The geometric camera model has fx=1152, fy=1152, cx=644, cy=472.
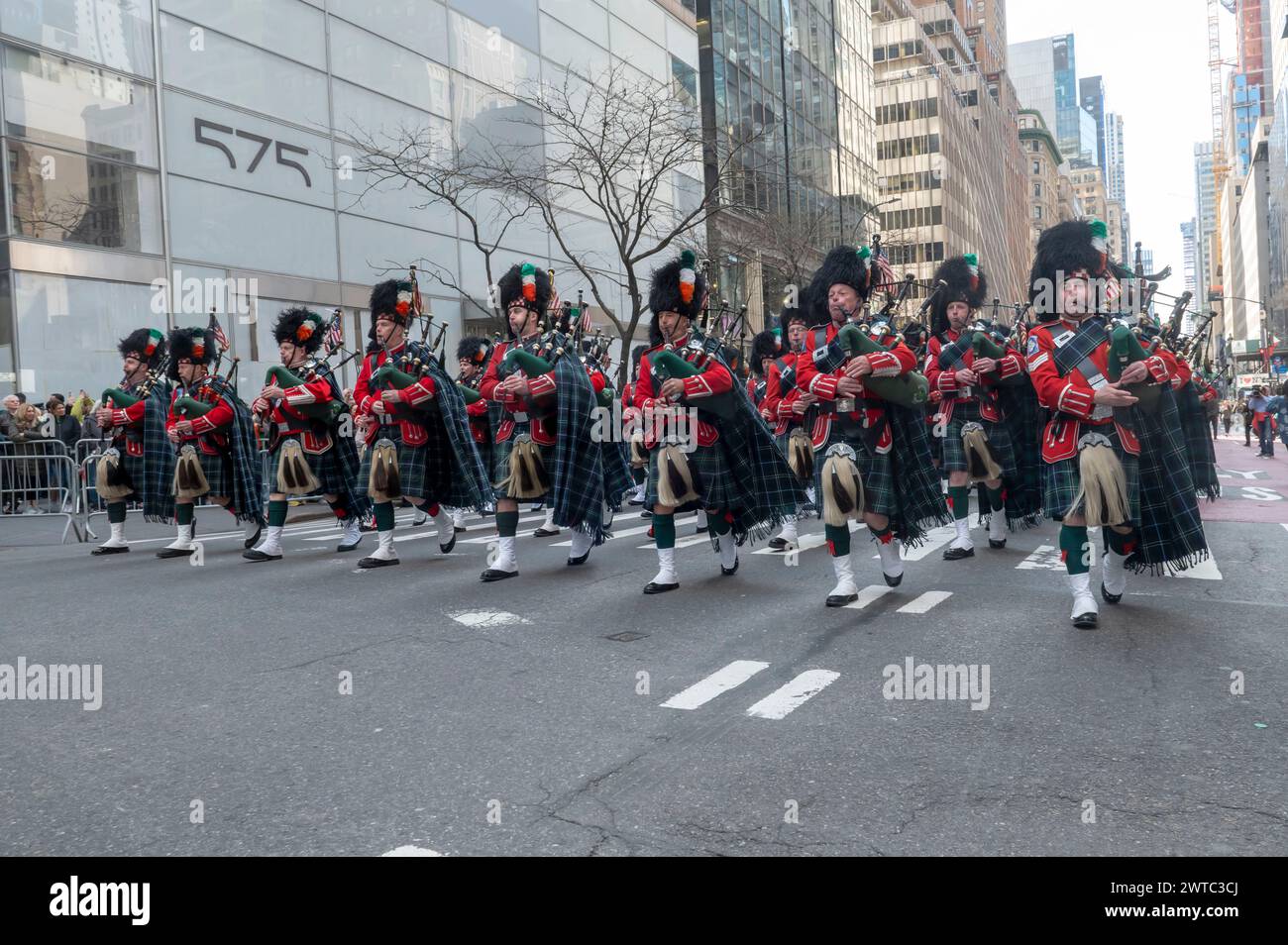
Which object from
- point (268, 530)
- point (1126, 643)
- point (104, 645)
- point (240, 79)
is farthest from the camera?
point (240, 79)

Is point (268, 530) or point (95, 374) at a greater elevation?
point (95, 374)

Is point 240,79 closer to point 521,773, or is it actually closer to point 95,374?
point 95,374

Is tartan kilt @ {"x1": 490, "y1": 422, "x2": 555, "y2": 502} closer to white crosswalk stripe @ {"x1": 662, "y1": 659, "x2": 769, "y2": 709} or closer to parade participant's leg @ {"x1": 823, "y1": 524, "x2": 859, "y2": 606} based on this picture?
parade participant's leg @ {"x1": 823, "y1": 524, "x2": 859, "y2": 606}

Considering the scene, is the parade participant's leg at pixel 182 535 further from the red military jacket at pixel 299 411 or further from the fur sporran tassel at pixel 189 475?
the red military jacket at pixel 299 411

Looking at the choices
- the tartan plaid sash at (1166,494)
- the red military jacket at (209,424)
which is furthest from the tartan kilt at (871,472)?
the red military jacket at (209,424)

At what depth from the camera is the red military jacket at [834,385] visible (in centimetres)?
626

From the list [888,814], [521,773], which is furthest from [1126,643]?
[521,773]

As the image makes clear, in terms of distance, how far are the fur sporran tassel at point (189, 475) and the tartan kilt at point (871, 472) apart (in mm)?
5615

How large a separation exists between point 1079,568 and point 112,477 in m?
8.12

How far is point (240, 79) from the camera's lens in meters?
18.6

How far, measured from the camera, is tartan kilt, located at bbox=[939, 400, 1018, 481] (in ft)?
28.6

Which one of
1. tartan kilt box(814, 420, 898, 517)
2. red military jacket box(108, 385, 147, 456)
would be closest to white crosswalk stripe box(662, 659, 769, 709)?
tartan kilt box(814, 420, 898, 517)

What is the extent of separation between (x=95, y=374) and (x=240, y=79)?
559 cm

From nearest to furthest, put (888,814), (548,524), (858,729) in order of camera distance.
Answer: (888,814), (858,729), (548,524)
